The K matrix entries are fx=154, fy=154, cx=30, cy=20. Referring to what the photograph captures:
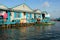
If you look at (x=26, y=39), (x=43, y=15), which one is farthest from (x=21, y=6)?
(x=26, y=39)

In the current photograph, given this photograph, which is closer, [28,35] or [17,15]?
[28,35]

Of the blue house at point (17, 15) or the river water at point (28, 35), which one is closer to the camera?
the river water at point (28, 35)

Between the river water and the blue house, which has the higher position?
the blue house

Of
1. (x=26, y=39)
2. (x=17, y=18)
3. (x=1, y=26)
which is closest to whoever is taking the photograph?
(x=26, y=39)

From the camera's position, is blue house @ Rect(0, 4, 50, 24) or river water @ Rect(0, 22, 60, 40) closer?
river water @ Rect(0, 22, 60, 40)

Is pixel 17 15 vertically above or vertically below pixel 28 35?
above

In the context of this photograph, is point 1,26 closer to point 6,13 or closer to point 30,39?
point 6,13

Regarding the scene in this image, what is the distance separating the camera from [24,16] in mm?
46000

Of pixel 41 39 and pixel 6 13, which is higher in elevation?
pixel 6 13

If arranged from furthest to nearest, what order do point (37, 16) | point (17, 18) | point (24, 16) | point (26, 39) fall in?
point (37, 16), point (24, 16), point (17, 18), point (26, 39)

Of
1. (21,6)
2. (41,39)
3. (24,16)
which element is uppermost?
(21,6)

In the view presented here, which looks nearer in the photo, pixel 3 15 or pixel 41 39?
pixel 41 39

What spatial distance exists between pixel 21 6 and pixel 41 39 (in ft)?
100

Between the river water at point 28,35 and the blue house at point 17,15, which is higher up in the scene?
the blue house at point 17,15
